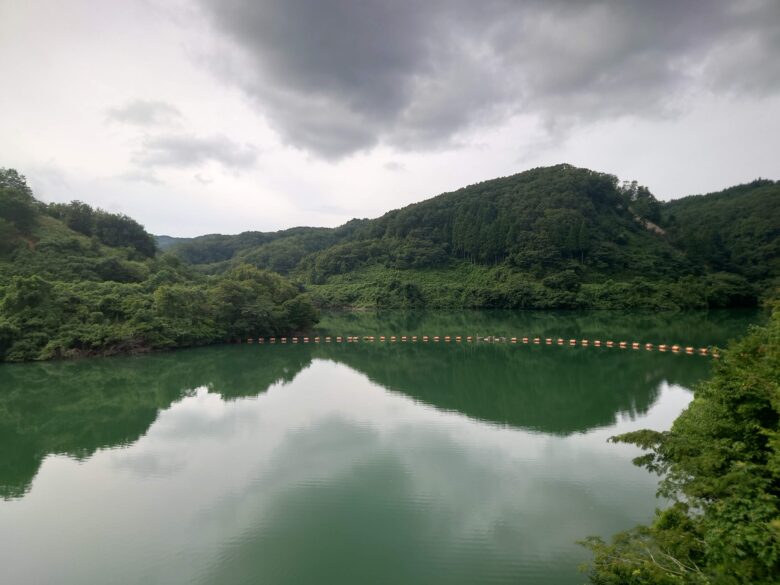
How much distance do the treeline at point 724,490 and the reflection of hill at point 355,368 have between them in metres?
6.98

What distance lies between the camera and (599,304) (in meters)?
46.9

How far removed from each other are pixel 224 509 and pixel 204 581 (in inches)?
80.7

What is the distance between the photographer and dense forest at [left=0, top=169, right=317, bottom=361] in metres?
21.5

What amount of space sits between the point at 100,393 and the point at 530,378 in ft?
52.5

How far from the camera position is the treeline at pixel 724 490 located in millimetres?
3574

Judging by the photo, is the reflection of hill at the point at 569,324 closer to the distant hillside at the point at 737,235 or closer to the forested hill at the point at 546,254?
the forested hill at the point at 546,254

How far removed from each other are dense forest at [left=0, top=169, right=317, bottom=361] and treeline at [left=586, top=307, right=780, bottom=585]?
77.6 feet

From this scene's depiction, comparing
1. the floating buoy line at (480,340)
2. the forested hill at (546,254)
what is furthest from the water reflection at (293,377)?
the forested hill at (546,254)

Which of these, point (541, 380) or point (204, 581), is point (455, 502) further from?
point (541, 380)

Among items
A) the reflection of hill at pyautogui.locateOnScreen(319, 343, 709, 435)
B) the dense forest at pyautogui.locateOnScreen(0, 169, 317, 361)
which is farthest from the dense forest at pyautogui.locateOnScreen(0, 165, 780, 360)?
the reflection of hill at pyautogui.locateOnScreen(319, 343, 709, 435)

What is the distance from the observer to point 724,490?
13.8 ft

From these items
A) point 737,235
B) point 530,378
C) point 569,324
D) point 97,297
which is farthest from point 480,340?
point 737,235

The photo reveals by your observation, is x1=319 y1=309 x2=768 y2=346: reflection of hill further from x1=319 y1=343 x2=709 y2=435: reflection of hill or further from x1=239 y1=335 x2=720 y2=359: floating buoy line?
x1=319 y1=343 x2=709 y2=435: reflection of hill

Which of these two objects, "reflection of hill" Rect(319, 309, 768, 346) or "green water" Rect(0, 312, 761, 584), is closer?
"green water" Rect(0, 312, 761, 584)
